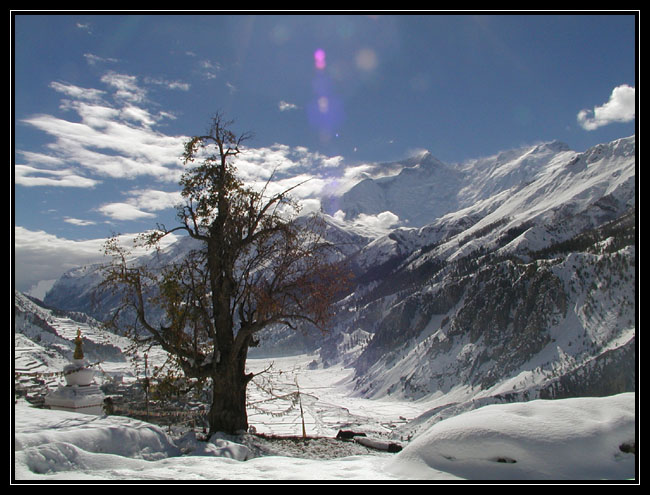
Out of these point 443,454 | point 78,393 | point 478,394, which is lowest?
point 478,394

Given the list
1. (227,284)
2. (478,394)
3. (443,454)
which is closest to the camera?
(443,454)

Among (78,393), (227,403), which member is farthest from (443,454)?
(78,393)

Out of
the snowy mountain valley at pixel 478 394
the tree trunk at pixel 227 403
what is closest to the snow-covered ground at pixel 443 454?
the snowy mountain valley at pixel 478 394

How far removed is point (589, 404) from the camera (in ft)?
27.1

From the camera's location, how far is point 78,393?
14.7 meters

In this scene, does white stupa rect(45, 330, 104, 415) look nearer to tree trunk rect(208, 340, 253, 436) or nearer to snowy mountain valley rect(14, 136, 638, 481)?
snowy mountain valley rect(14, 136, 638, 481)

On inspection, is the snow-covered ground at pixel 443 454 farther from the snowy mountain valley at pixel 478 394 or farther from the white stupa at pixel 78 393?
the white stupa at pixel 78 393

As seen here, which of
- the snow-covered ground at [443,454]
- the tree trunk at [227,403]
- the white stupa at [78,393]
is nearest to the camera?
the snow-covered ground at [443,454]

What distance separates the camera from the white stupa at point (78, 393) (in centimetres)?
1452

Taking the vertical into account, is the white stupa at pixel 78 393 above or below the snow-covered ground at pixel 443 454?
below

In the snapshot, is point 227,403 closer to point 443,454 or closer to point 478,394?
point 443,454

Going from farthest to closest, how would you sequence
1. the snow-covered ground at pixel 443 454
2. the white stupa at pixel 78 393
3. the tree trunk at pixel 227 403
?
the white stupa at pixel 78 393 → the tree trunk at pixel 227 403 → the snow-covered ground at pixel 443 454

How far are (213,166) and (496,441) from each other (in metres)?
10.9
